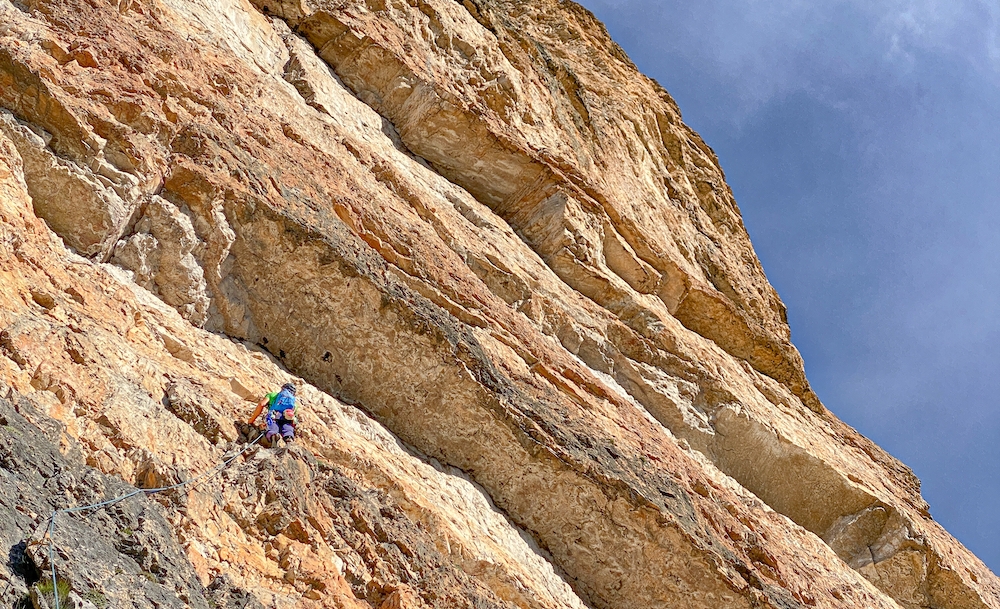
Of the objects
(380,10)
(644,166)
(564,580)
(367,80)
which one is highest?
(644,166)

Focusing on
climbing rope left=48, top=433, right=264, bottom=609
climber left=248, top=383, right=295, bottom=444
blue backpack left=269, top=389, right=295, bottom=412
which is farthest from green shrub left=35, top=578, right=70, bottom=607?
blue backpack left=269, top=389, right=295, bottom=412

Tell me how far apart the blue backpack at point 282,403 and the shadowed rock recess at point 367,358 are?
0.46m

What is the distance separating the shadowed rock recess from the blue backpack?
1.52ft

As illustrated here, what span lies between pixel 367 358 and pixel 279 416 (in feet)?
9.47

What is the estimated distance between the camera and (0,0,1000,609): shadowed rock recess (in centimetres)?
Result: 752

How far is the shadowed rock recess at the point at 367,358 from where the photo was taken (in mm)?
7516

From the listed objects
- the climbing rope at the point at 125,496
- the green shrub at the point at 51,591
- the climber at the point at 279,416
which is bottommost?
the green shrub at the point at 51,591

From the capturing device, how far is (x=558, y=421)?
41.0ft

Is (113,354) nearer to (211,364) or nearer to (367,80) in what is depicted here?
(211,364)

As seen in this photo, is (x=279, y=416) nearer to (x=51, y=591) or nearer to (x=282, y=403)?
(x=282, y=403)

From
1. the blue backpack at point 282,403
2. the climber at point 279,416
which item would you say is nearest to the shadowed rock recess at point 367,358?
the climber at point 279,416

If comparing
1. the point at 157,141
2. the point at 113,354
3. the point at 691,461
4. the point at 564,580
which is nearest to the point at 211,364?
the point at 113,354

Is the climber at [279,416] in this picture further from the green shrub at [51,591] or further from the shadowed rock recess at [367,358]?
the green shrub at [51,591]

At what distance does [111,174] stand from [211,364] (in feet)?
8.63
